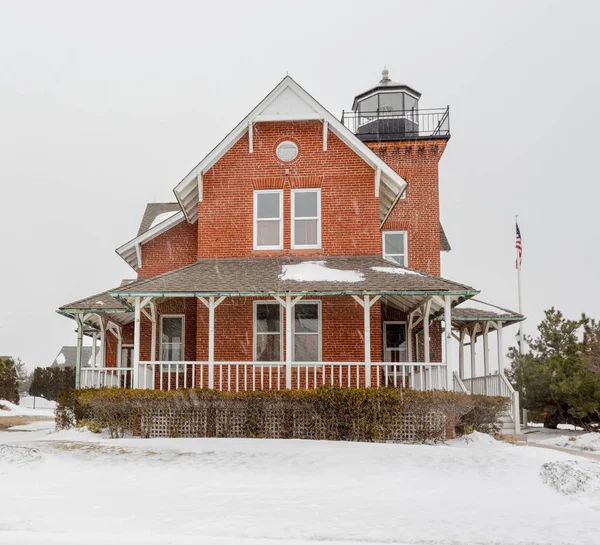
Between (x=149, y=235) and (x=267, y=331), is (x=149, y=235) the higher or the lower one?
the higher one

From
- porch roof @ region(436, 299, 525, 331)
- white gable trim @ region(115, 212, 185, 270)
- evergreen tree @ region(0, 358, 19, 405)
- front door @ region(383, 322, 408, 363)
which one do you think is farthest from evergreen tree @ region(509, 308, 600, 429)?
evergreen tree @ region(0, 358, 19, 405)

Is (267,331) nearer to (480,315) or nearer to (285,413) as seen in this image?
(285,413)

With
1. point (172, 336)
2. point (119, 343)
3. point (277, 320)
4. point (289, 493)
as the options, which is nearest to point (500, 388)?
point (277, 320)

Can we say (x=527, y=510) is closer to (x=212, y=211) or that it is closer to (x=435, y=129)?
(x=212, y=211)

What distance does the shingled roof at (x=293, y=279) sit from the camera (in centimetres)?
1588

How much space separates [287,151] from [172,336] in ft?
21.1

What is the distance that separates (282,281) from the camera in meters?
16.7

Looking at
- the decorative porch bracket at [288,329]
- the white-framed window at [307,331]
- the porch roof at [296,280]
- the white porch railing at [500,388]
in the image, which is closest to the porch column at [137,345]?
the porch roof at [296,280]

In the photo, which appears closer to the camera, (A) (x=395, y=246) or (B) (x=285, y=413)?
(B) (x=285, y=413)

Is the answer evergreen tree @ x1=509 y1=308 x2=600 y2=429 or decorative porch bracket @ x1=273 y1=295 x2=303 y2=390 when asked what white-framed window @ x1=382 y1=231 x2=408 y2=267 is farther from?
decorative porch bracket @ x1=273 y1=295 x2=303 y2=390

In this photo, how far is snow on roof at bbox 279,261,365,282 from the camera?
1677cm

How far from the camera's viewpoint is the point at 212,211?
762 inches

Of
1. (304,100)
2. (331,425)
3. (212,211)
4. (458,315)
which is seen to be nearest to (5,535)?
(331,425)

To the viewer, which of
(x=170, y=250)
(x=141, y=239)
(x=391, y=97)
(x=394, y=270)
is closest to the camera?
(x=394, y=270)
